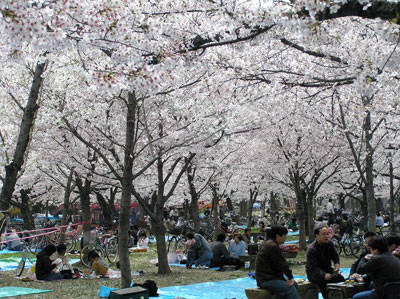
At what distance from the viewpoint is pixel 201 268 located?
1375cm

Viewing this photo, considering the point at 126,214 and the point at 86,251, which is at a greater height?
the point at 126,214

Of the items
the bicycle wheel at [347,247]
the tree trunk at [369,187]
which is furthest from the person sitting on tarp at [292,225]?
the tree trunk at [369,187]

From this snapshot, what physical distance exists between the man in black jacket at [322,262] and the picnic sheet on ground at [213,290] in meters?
1.26

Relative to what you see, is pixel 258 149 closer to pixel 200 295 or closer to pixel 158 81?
pixel 200 295

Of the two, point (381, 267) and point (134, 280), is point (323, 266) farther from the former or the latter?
point (134, 280)

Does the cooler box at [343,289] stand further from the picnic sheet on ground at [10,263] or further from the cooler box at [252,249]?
the picnic sheet on ground at [10,263]

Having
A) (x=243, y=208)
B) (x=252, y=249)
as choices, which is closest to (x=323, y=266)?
(x=252, y=249)

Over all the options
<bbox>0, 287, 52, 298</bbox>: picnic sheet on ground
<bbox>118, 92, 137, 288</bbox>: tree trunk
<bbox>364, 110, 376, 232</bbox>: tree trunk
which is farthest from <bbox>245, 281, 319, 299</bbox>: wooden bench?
<bbox>0, 287, 52, 298</bbox>: picnic sheet on ground

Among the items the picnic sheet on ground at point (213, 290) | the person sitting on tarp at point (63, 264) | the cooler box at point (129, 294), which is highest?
the person sitting on tarp at point (63, 264)

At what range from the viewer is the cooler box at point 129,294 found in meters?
6.64

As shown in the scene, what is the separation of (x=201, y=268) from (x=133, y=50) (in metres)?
9.22

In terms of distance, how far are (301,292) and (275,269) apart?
3.33 ft

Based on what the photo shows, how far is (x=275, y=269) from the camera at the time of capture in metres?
6.86

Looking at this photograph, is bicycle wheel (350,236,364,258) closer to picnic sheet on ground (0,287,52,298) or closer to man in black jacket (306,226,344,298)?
man in black jacket (306,226,344,298)
